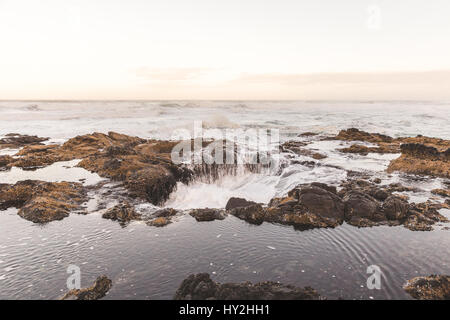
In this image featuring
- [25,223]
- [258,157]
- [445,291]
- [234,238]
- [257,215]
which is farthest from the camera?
[258,157]

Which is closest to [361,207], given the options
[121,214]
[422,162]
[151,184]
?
[121,214]

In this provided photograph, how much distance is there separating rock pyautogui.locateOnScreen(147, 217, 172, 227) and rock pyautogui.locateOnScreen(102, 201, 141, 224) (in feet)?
2.60

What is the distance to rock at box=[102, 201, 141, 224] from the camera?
10508 millimetres

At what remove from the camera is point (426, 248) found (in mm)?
8414

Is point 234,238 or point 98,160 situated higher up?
point 98,160

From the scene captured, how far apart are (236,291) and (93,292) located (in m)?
3.65

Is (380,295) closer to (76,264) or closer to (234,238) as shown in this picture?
(234,238)

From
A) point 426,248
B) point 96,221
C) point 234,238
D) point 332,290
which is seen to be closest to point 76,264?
point 96,221

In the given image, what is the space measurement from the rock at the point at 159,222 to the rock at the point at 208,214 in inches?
48.1

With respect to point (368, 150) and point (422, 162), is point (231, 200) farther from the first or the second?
point (368, 150)

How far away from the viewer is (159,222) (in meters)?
10.2

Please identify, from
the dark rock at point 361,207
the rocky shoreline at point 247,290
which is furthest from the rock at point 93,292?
the dark rock at point 361,207

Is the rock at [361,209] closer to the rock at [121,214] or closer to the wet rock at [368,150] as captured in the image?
the rock at [121,214]

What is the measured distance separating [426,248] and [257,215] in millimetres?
5916
